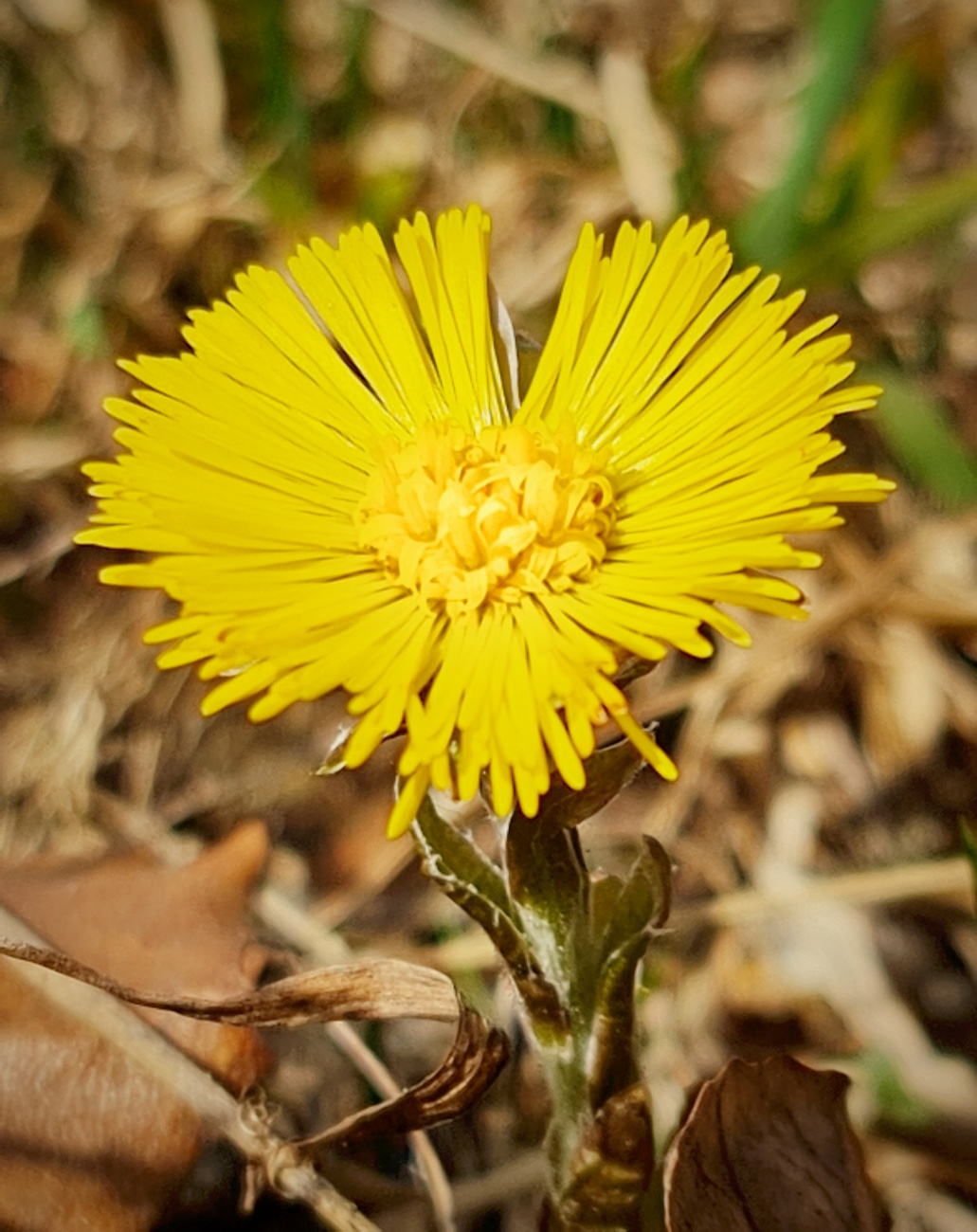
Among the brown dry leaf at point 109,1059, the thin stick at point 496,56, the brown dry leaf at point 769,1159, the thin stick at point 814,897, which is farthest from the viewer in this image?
the thin stick at point 496,56

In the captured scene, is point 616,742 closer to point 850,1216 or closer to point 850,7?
point 850,1216

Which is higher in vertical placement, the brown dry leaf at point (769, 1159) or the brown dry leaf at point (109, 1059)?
the brown dry leaf at point (109, 1059)

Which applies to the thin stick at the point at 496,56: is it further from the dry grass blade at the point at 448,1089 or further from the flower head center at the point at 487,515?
the dry grass blade at the point at 448,1089

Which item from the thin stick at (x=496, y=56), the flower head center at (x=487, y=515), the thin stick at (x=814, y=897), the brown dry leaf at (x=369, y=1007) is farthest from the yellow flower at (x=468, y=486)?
the thin stick at (x=496, y=56)

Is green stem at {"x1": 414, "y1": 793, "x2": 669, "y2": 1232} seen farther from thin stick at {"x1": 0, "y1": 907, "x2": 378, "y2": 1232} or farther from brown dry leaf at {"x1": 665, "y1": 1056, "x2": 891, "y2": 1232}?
thin stick at {"x1": 0, "y1": 907, "x2": 378, "y2": 1232}

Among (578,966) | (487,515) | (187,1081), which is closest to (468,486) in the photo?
(487,515)

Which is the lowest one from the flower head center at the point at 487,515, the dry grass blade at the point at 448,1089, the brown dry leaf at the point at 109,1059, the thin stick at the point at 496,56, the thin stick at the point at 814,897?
the thin stick at the point at 814,897

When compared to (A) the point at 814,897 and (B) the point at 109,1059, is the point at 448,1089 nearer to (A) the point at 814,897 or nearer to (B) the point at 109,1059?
(B) the point at 109,1059

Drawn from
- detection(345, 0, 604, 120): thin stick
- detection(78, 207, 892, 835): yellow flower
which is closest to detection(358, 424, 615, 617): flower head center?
detection(78, 207, 892, 835): yellow flower

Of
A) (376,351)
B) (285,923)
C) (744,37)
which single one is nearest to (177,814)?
(285,923)
